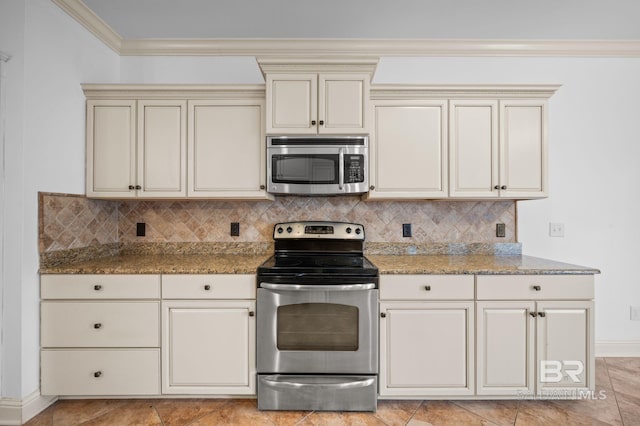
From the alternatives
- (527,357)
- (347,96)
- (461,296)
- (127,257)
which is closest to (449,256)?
(461,296)

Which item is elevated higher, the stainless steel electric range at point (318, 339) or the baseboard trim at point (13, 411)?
the stainless steel electric range at point (318, 339)

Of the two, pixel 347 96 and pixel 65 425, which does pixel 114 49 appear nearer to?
pixel 347 96

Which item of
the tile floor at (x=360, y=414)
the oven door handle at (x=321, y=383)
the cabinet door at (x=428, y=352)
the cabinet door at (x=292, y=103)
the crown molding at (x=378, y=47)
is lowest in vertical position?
the tile floor at (x=360, y=414)

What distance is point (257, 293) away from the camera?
1.99 m

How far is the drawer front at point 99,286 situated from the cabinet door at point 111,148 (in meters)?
0.67

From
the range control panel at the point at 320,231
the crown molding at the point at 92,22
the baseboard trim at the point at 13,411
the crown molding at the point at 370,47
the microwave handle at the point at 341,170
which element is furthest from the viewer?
the crown molding at the point at 370,47

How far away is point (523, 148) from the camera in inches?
91.7

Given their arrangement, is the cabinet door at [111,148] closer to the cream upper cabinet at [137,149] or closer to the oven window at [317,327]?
the cream upper cabinet at [137,149]

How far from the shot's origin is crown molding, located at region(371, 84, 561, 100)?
90.0 inches

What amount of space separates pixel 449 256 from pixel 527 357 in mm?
850

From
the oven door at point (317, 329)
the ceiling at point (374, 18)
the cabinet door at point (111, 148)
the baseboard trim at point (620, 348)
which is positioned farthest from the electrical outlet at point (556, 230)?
the cabinet door at point (111, 148)

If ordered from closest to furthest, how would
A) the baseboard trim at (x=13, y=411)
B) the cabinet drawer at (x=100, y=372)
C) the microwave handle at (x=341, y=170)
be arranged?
1. the baseboard trim at (x=13, y=411)
2. the cabinet drawer at (x=100, y=372)
3. the microwave handle at (x=341, y=170)

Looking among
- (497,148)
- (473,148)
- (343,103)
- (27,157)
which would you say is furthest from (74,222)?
(497,148)

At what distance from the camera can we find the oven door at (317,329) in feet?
6.42
